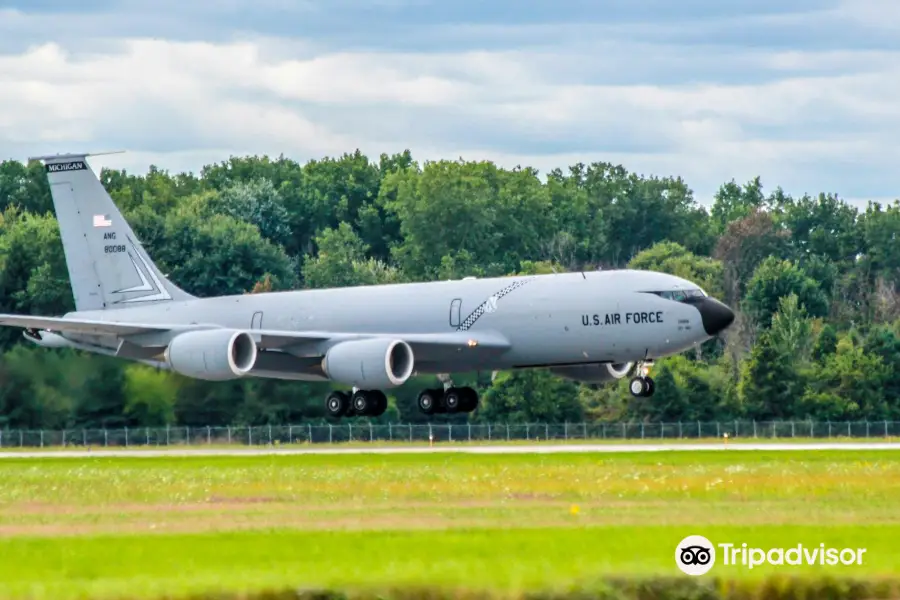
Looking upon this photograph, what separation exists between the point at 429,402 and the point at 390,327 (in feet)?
7.88

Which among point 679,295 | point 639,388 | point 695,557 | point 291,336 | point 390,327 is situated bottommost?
point 695,557

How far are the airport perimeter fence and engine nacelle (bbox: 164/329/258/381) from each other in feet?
23.6

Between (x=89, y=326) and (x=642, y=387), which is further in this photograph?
(x=89, y=326)

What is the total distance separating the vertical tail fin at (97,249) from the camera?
5988cm

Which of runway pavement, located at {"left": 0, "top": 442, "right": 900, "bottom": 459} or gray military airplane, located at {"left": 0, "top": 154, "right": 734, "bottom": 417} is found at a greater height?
gray military airplane, located at {"left": 0, "top": 154, "right": 734, "bottom": 417}

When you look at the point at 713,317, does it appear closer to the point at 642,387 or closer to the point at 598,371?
the point at 642,387

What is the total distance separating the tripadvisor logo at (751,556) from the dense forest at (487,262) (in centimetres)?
3582

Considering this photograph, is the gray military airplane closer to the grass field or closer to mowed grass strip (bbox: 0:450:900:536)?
mowed grass strip (bbox: 0:450:900:536)

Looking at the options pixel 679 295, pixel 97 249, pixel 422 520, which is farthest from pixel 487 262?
pixel 422 520

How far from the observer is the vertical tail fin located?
196ft

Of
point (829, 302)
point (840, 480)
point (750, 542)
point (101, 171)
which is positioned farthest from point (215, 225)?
point (750, 542)

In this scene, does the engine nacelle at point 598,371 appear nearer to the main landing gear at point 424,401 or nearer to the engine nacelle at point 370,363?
the main landing gear at point 424,401

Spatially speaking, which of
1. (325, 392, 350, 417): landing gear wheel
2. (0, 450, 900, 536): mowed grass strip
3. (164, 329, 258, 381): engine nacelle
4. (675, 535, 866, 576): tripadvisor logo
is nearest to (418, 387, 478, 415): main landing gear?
(325, 392, 350, 417): landing gear wheel

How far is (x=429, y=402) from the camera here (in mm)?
54719
